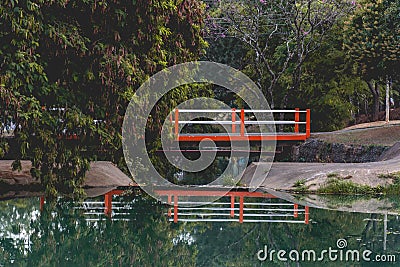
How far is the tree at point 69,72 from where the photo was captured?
12.4 meters

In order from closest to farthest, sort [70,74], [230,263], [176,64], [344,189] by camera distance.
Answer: [230,263]
[70,74]
[344,189]
[176,64]

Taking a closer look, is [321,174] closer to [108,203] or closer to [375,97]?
[108,203]

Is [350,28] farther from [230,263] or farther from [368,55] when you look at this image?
[230,263]

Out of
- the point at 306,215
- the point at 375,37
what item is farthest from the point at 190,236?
the point at 375,37

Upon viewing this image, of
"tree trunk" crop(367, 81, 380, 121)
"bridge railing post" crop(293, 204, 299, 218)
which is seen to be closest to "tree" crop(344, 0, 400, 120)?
"tree trunk" crop(367, 81, 380, 121)

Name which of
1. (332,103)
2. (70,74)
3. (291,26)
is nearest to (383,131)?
(332,103)

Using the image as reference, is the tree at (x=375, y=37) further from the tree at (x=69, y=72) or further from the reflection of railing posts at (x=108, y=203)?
the reflection of railing posts at (x=108, y=203)

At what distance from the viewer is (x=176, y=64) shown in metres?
16.9

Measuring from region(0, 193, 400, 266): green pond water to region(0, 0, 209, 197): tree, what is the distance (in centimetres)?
114

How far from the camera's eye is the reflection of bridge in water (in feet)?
40.3

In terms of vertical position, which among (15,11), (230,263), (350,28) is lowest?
(230,263)

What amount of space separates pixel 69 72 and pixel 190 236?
411 cm

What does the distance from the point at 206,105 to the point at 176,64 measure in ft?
27.2

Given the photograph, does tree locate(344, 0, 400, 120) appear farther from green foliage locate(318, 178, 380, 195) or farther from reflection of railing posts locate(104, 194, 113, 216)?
reflection of railing posts locate(104, 194, 113, 216)
